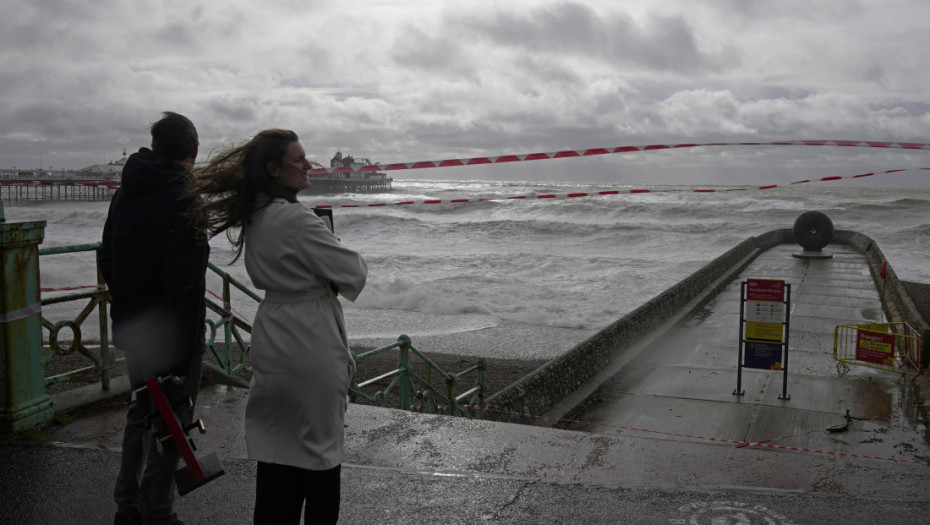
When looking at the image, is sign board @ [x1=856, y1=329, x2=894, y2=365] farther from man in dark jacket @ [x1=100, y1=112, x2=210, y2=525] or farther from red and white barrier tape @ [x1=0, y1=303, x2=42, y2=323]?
red and white barrier tape @ [x1=0, y1=303, x2=42, y2=323]

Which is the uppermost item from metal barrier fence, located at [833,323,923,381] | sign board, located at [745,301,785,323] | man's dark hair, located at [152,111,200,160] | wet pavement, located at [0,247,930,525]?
man's dark hair, located at [152,111,200,160]

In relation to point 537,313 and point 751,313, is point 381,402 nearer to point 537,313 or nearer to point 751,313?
point 751,313

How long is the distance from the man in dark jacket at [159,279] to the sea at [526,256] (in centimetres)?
704

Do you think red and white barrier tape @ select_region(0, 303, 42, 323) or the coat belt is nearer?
the coat belt

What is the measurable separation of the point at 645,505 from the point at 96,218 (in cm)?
5402

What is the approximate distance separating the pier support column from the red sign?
23.2ft

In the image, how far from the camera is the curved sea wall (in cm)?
746

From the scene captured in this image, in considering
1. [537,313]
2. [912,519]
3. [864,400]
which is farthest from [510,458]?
[537,313]

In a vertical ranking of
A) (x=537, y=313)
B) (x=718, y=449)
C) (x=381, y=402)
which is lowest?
(x=537, y=313)

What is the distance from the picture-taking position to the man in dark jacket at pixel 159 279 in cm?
284

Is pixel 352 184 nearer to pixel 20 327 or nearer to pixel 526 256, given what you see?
pixel 526 256

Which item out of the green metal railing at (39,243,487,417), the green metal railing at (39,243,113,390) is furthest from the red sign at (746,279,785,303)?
the green metal railing at (39,243,113,390)

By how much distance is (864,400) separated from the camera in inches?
339

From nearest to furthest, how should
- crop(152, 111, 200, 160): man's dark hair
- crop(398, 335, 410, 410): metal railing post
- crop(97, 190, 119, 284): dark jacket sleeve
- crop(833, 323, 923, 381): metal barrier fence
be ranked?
1. crop(152, 111, 200, 160): man's dark hair
2. crop(97, 190, 119, 284): dark jacket sleeve
3. crop(398, 335, 410, 410): metal railing post
4. crop(833, 323, 923, 381): metal barrier fence
